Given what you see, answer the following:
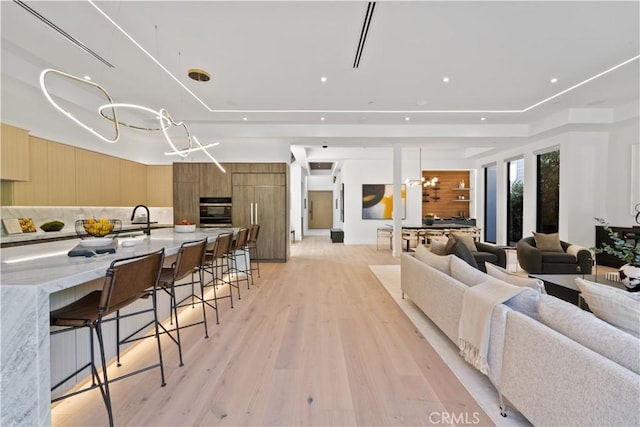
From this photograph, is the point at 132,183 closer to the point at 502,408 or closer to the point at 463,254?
the point at 463,254

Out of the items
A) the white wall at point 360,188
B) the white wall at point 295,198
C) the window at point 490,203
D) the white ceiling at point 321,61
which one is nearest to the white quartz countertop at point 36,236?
the white ceiling at point 321,61

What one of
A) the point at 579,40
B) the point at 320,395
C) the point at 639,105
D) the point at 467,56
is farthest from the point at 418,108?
the point at 320,395

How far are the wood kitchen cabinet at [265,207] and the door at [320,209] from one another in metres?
7.64

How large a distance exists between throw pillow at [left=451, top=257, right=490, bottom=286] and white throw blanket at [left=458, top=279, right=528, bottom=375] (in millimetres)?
171

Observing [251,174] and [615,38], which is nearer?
Answer: [615,38]

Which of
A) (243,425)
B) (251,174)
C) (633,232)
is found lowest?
(243,425)

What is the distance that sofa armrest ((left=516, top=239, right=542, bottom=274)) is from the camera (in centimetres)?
428

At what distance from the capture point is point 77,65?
11.8ft

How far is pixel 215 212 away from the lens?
6.23 m

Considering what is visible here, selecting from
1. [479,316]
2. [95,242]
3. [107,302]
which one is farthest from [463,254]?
[95,242]

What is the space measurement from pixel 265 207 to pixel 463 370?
16.2 ft

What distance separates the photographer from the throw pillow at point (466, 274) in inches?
85.9

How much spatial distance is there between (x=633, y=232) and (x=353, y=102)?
5685 millimetres

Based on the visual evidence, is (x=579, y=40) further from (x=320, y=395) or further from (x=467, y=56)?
(x=320, y=395)
